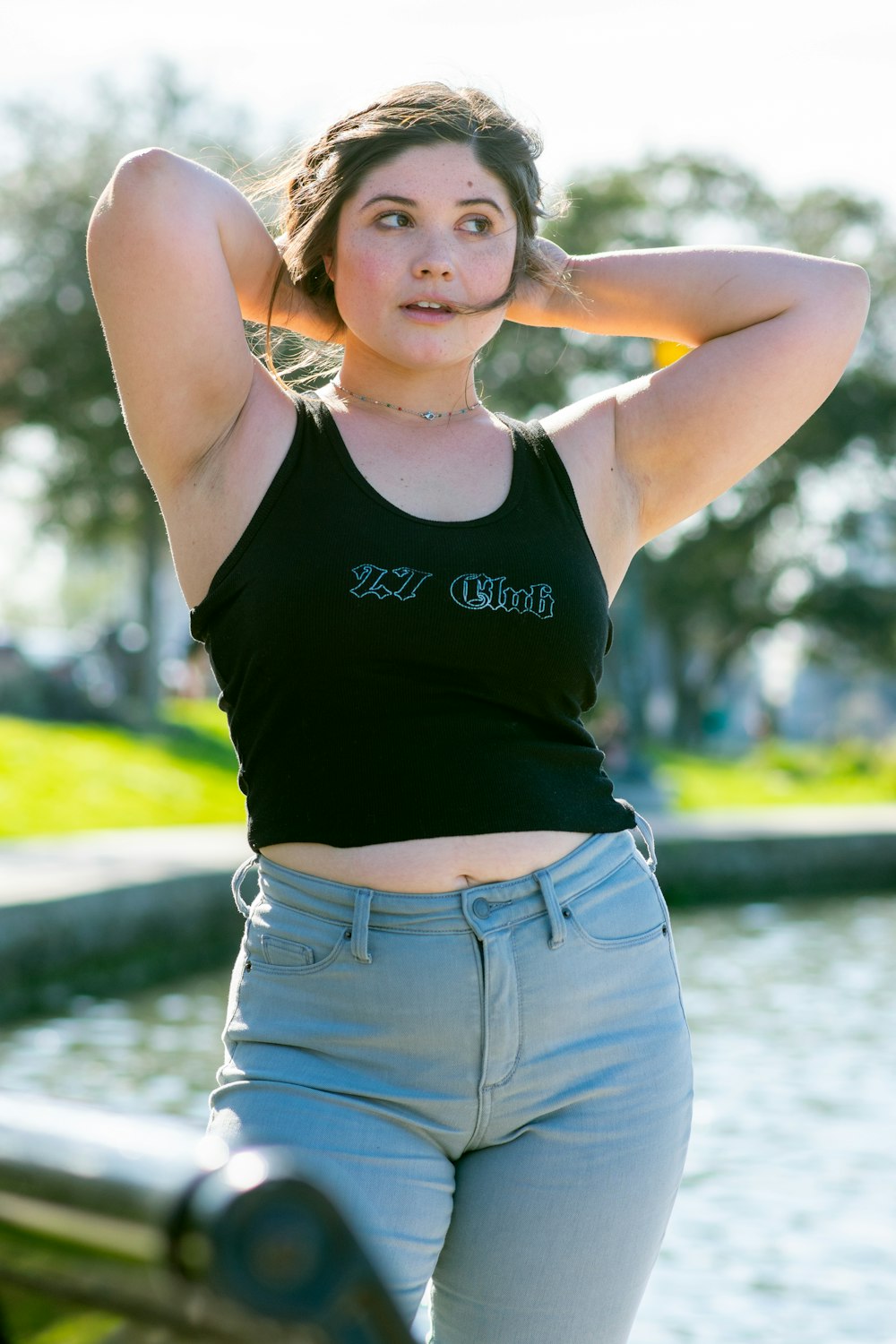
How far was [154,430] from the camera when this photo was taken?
187cm

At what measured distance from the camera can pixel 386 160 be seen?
1.95 m

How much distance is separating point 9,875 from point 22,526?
45.9 feet

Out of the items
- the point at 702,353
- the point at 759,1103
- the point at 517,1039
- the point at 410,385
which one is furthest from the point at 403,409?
the point at 759,1103

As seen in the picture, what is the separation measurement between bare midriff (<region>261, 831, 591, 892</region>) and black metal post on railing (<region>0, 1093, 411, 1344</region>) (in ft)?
3.51

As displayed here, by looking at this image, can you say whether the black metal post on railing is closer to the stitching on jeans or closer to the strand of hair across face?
the stitching on jeans

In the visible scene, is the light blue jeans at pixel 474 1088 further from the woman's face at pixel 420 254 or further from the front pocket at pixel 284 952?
the woman's face at pixel 420 254

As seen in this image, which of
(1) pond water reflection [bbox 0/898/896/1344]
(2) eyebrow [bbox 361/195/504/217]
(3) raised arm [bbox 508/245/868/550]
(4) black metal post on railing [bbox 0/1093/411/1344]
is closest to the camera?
(4) black metal post on railing [bbox 0/1093/411/1344]

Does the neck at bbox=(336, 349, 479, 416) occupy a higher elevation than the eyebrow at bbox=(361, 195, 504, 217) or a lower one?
lower

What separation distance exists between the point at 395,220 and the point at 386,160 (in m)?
0.07

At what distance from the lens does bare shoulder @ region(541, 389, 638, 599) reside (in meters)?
1.98

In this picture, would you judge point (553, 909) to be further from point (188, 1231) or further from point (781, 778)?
point (781, 778)

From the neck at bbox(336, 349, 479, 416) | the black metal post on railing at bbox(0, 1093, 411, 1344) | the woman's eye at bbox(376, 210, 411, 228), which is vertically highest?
the woman's eye at bbox(376, 210, 411, 228)

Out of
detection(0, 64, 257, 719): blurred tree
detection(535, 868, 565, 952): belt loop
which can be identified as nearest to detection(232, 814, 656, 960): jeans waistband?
detection(535, 868, 565, 952): belt loop

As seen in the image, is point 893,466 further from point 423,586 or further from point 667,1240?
point 423,586
